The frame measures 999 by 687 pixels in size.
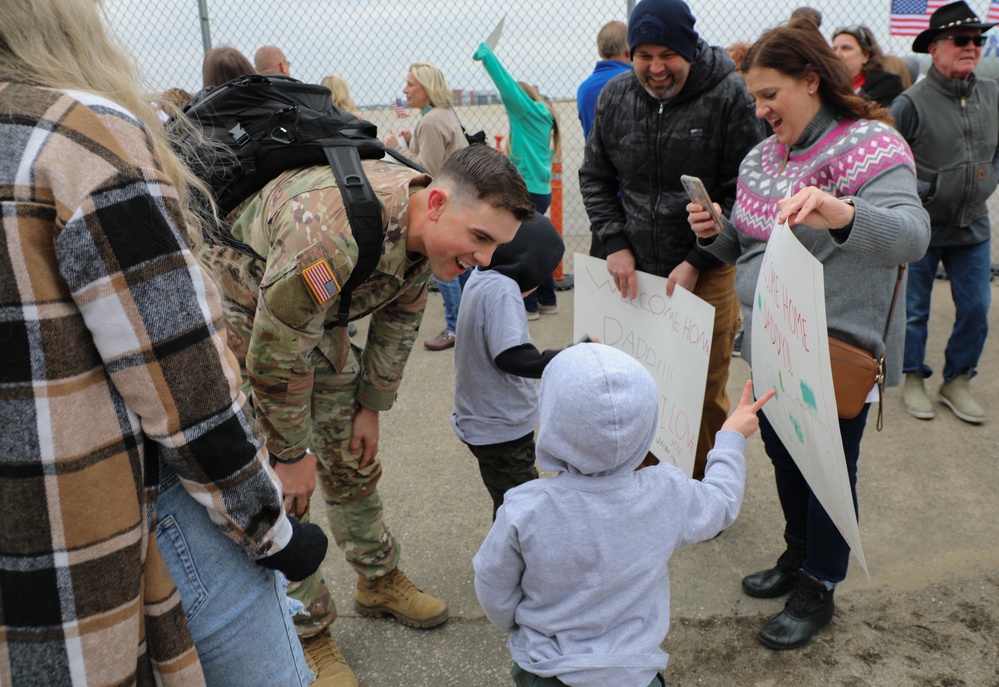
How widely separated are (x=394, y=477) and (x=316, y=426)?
52.6 inches

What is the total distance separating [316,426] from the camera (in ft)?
8.01

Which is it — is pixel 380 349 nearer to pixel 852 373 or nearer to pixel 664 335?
pixel 664 335

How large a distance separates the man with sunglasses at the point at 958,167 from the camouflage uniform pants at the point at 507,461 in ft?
8.01

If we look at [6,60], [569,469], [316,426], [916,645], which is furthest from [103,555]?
[916,645]

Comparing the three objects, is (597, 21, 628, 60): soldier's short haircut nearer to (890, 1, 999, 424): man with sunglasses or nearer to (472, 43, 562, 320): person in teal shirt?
(472, 43, 562, 320): person in teal shirt

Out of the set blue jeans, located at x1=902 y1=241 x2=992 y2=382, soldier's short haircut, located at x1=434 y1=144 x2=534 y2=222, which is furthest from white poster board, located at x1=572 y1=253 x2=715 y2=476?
blue jeans, located at x1=902 y1=241 x2=992 y2=382

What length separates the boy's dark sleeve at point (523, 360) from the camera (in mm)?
2326

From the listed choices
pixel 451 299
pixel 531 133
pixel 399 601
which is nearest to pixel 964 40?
pixel 531 133

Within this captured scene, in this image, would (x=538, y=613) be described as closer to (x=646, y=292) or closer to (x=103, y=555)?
(x=103, y=555)

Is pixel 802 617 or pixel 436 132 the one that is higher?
pixel 436 132

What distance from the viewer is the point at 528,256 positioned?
247 cm

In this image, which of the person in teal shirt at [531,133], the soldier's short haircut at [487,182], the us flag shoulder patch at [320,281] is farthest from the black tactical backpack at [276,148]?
the person in teal shirt at [531,133]

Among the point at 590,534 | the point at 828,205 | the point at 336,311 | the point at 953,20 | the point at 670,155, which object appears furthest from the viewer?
the point at 953,20

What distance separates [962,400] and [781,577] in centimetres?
195
